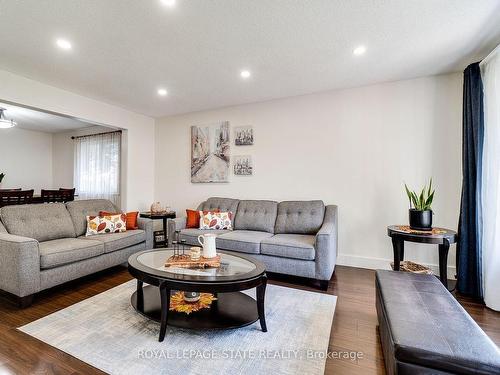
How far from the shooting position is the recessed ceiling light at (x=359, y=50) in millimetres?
2439

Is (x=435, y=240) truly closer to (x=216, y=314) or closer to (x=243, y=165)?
(x=216, y=314)

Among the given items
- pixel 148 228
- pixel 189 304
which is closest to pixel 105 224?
pixel 148 228

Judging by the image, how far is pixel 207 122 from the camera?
14.7ft

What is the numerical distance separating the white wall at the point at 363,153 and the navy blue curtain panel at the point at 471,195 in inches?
15.3

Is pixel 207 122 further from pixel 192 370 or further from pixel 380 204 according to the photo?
pixel 192 370

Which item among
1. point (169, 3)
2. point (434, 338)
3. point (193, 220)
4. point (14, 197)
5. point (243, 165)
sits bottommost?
point (434, 338)

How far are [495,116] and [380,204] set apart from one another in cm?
143

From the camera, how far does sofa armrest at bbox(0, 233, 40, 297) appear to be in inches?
85.2

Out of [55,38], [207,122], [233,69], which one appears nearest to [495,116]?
[233,69]

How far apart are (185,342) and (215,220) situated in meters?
1.98

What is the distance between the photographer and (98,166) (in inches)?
213

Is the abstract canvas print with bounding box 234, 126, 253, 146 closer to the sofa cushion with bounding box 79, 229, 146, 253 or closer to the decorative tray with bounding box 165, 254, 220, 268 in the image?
the sofa cushion with bounding box 79, 229, 146, 253

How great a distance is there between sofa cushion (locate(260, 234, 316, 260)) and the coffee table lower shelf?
76 centimetres

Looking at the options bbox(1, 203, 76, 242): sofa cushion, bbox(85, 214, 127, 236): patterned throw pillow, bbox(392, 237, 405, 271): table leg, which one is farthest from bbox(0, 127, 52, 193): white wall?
bbox(392, 237, 405, 271): table leg
